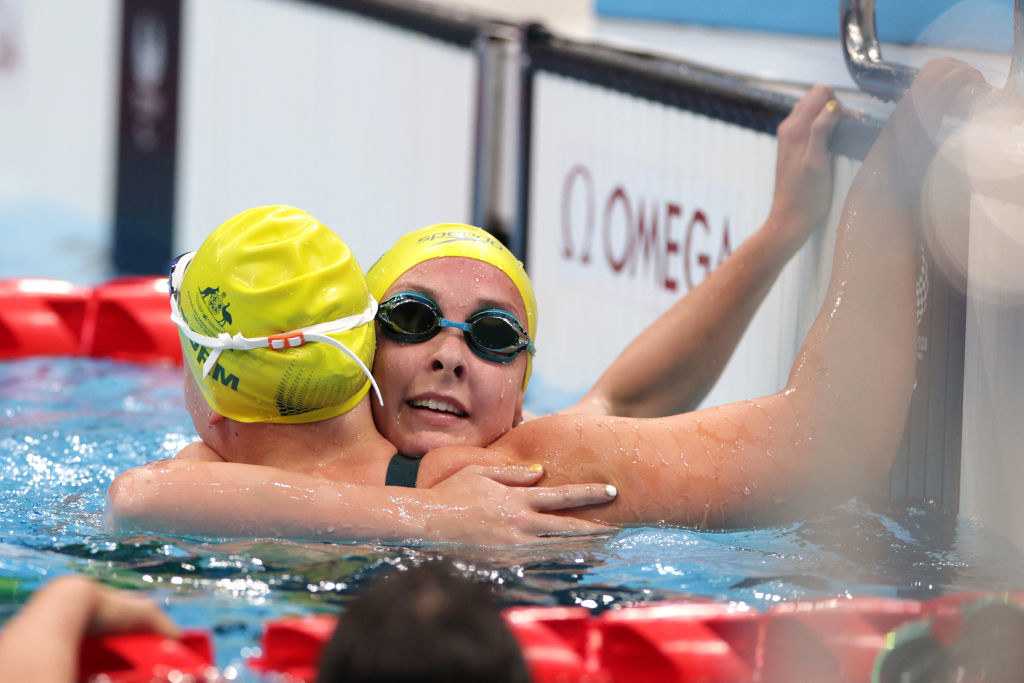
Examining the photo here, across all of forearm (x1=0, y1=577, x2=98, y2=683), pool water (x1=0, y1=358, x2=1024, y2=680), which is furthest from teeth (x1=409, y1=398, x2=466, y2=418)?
forearm (x1=0, y1=577, x2=98, y2=683)

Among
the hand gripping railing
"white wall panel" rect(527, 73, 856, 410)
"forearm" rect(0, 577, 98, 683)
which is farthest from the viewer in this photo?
"white wall panel" rect(527, 73, 856, 410)

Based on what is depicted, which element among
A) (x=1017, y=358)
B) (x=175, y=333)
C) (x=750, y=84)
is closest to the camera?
(x=1017, y=358)

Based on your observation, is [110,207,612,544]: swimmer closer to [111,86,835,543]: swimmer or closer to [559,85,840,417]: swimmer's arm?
[111,86,835,543]: swimmer

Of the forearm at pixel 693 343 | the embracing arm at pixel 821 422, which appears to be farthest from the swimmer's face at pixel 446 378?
the forearm at pixel 693 343

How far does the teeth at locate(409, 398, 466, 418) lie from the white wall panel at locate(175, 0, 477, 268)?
309 cm

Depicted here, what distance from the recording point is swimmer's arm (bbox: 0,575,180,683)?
5.50ft

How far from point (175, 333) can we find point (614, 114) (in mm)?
2114

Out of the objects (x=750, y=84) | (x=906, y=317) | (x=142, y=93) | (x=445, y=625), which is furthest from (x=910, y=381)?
(x=142, y=93)

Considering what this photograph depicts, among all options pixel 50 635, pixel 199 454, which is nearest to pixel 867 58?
pixel 199 454

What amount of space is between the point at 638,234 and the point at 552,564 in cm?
229

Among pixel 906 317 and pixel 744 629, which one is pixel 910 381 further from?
pixel 744 629

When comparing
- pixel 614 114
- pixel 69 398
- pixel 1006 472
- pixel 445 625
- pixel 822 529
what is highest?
pixel 614 114

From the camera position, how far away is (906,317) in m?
2.91

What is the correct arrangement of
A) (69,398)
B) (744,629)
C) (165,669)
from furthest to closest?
1. (69,398)
2. (744,629)
3. (165,669)
